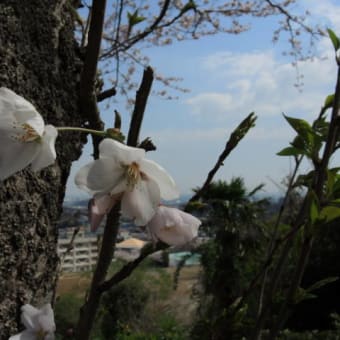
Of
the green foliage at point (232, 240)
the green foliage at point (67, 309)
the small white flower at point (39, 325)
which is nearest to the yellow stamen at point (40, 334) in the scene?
the small white flower at point (39, 325)

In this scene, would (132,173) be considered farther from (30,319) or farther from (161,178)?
(30,319)

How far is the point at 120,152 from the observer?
33 cm

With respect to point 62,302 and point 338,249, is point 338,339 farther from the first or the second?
point 62,302

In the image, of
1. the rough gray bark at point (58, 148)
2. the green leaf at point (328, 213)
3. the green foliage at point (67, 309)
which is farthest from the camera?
the green foliage at point (67, 309)

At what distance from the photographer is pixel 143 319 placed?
202 inches

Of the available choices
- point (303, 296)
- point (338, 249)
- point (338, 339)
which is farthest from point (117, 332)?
point (303, 296)

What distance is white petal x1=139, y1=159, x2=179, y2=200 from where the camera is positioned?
1.12ft

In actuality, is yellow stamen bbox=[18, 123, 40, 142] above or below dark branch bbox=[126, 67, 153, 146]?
below

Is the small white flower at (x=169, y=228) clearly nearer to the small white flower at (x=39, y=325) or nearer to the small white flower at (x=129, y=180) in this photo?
the small white flower at (x=129, y=180)

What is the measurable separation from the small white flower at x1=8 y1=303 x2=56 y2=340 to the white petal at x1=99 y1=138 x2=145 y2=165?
23 cm

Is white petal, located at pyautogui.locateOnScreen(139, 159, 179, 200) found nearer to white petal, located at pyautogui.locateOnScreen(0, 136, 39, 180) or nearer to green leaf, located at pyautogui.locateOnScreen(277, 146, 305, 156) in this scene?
white petal, located at pyautogui.locateOnScreen(0, 136, 39, 180)

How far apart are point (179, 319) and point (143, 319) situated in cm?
41

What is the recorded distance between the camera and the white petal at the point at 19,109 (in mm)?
340

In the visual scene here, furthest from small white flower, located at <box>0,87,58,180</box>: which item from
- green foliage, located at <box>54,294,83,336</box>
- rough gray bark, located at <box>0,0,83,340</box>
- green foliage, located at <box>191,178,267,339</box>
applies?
green foliage, located at <box>54,294,83,336</box>
